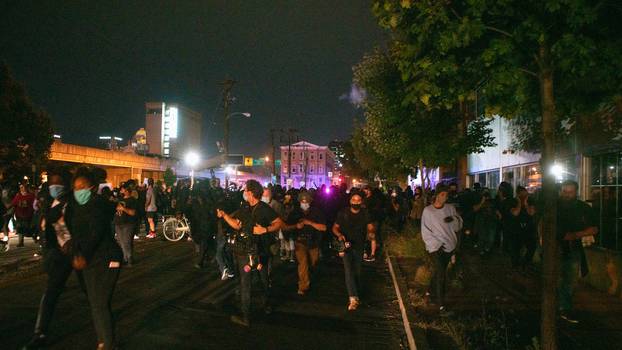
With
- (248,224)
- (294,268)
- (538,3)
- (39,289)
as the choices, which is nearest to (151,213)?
(294,268)

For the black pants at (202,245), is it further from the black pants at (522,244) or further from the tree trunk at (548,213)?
the tree trunk at (548,213)

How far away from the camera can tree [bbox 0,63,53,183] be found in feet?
108

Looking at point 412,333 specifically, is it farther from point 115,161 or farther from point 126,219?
point 115,161

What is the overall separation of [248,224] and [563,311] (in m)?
4.45

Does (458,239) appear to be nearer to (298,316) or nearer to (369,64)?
(298,316)

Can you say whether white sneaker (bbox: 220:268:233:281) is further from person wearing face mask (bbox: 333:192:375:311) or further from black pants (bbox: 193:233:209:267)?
person wearing face mask (bbox: 333:192:375:311)

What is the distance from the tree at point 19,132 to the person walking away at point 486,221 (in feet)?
96.0

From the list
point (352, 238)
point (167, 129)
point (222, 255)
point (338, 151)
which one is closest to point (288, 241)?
point (222, 255)

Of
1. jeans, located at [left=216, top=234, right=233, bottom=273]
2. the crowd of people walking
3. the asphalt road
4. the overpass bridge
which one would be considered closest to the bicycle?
the crowd of people walking

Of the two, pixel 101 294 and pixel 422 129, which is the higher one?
pixel 422 129

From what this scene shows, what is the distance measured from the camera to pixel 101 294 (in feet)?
17.7

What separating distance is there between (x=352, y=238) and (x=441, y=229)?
4.93 ft

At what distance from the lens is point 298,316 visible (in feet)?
25.0

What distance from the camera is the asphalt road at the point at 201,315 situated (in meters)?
6.28
